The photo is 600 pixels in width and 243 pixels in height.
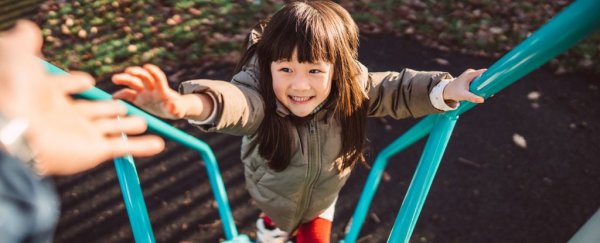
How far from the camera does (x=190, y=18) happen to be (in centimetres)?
372

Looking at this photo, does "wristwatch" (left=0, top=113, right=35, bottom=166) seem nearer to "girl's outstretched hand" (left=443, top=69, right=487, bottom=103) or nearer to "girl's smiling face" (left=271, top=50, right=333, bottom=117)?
"girl's smiling face" (left=271, top=50, right=333, bottom=117)

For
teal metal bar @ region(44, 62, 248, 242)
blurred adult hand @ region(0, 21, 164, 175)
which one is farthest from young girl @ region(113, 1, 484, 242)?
blurred adult hand @ region(0, 21, 164, 175)

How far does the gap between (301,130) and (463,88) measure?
19.4 inches

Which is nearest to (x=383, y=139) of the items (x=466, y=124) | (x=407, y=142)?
(x=466, y=124)

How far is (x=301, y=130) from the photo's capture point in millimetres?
1509

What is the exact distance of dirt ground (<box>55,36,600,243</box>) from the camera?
8.21 feet

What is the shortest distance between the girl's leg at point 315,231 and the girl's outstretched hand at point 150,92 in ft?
3.16

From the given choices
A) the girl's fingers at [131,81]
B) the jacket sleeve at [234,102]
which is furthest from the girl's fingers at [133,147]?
the jacket sleeve at [234,102]

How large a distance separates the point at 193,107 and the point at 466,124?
2215 millimetres

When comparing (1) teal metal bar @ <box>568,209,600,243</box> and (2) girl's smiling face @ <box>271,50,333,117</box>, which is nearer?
→ (1) teal metal bar @ <box>568,209,600,243</box>

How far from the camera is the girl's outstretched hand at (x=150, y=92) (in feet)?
3.11

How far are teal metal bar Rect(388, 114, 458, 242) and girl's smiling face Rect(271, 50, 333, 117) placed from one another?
1.06ft

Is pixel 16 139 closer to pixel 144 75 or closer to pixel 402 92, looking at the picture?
pixel 144 75

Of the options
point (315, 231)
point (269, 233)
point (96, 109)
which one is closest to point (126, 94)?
point (96, 109)
